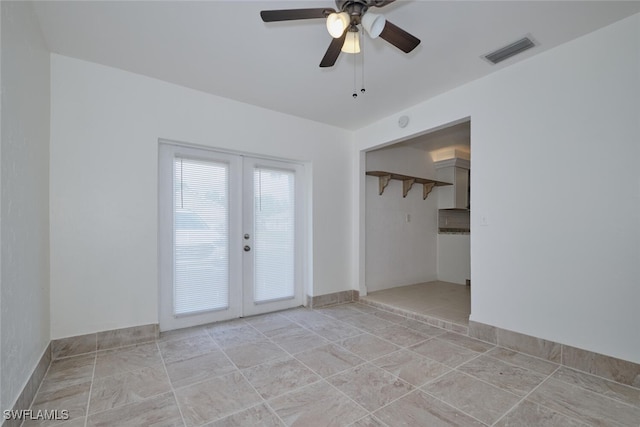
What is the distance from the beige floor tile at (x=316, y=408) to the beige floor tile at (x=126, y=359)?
1.25 metres

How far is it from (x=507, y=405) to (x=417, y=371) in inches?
23.9

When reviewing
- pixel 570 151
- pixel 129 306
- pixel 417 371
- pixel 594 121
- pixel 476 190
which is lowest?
pixel 417 371

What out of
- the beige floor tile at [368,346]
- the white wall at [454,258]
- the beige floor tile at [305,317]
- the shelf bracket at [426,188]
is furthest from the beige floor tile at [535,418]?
the shelf bracket at [426,188]

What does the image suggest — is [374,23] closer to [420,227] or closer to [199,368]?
[199,368]

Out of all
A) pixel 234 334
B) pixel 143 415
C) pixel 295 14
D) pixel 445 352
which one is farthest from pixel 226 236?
pixel 445 352

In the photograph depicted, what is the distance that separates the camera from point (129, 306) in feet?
9.10

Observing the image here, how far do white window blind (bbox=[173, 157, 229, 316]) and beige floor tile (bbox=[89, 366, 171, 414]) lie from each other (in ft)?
3.15

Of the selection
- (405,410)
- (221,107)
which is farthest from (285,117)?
(405,410)

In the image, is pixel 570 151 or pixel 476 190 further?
pixel 476 190

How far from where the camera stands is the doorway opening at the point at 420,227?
454cm

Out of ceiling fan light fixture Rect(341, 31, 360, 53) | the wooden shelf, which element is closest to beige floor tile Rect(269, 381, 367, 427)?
ceiling fan light fixture Rect(341, 31, 360, 53)

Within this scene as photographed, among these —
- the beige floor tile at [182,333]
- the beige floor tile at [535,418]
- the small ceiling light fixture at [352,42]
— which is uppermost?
the small ceiling light fixture at [352,42]

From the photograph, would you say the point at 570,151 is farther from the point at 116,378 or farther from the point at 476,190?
the point at 116,378

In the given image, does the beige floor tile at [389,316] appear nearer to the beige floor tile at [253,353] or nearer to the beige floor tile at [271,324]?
the beige floor tile at [271,324]
